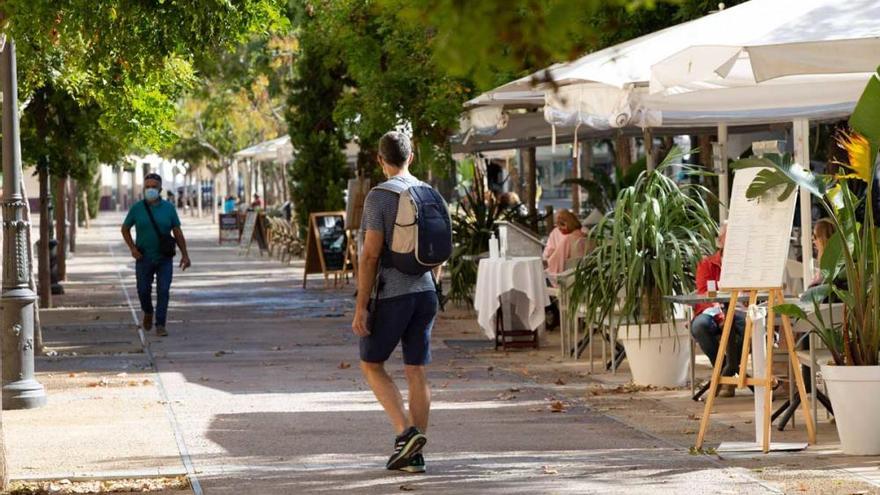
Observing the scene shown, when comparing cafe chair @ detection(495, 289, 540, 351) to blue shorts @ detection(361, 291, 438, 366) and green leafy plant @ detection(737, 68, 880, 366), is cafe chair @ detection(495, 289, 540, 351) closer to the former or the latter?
green leafy plant @ detection(737, 68, 880, 366)

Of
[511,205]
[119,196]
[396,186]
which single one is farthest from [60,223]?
[119,196]

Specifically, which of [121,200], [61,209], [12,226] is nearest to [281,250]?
[61,209]

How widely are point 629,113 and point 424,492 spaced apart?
4659 millimetres

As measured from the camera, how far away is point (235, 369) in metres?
14.6

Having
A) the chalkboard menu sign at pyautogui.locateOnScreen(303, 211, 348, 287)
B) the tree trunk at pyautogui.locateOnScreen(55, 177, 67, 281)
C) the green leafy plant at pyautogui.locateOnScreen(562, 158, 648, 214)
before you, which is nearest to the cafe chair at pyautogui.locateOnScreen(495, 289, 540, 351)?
the green leafy plant at pyautogui.locateOnScreen(562, 158, 648, 214)

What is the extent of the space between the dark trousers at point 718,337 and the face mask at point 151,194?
8146 mm

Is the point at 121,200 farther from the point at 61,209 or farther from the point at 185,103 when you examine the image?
the point at 61,209

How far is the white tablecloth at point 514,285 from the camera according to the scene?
15.8 m

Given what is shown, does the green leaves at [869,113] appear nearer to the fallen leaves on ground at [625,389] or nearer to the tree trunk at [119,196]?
the fallen leaves on ground at [625,389]

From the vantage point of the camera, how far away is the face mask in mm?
18156

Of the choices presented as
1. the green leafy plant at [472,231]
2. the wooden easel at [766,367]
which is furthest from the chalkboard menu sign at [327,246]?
the wooden easel at [766,367]

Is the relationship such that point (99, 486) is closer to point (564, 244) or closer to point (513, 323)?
point (513, 323)

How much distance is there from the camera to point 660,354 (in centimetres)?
1270

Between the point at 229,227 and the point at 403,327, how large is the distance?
3736 cm
